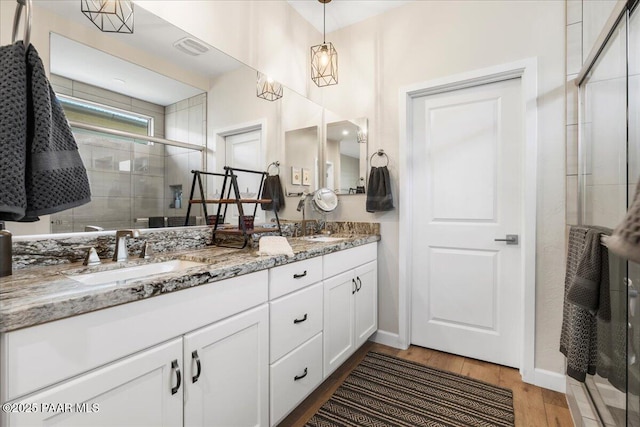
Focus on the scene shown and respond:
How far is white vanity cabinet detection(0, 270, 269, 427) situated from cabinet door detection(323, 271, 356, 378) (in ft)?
1.71

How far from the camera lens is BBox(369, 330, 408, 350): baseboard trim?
7.98ft

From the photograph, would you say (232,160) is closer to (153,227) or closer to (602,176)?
(153,227)

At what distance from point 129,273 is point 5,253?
37cm

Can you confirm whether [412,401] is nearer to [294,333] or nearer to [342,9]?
[294,333]

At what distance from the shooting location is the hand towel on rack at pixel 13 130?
77 cm

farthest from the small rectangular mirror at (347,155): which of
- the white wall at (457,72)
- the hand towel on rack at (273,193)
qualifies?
the hand towel on rack at (273,193)

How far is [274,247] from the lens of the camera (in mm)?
1560

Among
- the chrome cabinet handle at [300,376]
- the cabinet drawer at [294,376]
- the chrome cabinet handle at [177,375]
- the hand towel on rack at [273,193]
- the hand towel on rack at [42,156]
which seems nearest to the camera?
the hand towel on rack at [42,156]

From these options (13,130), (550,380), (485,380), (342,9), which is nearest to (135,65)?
(13,130)

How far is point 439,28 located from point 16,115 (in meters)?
2.51

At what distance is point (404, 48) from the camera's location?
2430 millimetres

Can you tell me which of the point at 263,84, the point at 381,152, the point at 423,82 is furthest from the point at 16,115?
the point at 423,82

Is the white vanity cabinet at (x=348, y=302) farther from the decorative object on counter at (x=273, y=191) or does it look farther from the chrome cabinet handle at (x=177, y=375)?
the chrome cabinet handle at (x=177, y=375)

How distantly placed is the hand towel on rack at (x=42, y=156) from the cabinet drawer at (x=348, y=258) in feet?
4.00
